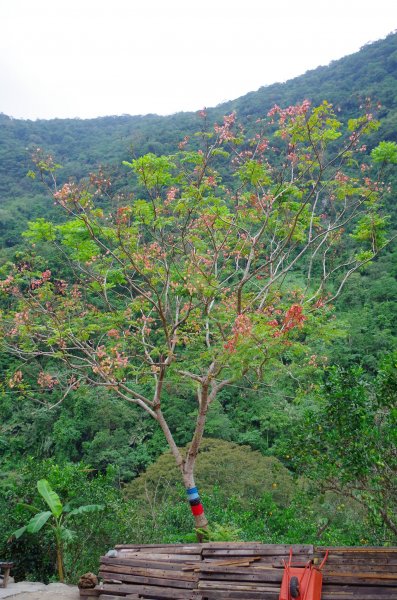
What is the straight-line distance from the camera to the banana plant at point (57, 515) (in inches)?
288

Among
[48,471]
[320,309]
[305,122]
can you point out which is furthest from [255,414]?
[305,122]

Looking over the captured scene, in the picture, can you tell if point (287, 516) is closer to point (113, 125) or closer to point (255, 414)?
point (255, 414)

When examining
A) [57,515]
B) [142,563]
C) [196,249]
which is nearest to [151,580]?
[142,563]

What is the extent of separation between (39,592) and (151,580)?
252 centimetres

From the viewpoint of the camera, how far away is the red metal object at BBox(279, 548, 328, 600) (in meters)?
3.74

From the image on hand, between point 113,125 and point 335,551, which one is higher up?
point 113,125

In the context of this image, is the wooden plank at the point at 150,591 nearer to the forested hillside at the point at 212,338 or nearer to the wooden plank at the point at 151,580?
the wooden plank at the point at 151,580

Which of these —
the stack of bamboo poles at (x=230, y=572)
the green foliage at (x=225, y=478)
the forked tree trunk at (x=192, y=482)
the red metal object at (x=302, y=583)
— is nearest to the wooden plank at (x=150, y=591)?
the stack of bamboo poles at (x=230, y=572)

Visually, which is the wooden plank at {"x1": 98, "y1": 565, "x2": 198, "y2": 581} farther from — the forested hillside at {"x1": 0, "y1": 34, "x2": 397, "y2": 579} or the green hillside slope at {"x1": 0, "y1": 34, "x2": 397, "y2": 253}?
the green hillside slope at {"x1": 0, "y1": 34, "x2": 397, "y2": 253}

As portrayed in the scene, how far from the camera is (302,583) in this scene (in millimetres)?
3840

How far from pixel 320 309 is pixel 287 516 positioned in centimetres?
569

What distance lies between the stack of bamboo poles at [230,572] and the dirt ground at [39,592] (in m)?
1.10

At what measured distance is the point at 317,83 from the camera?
47719 mm

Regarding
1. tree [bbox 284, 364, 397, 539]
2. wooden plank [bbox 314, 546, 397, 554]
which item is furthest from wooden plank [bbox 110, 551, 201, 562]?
tree [bbox 284, 364, 397, 539]
